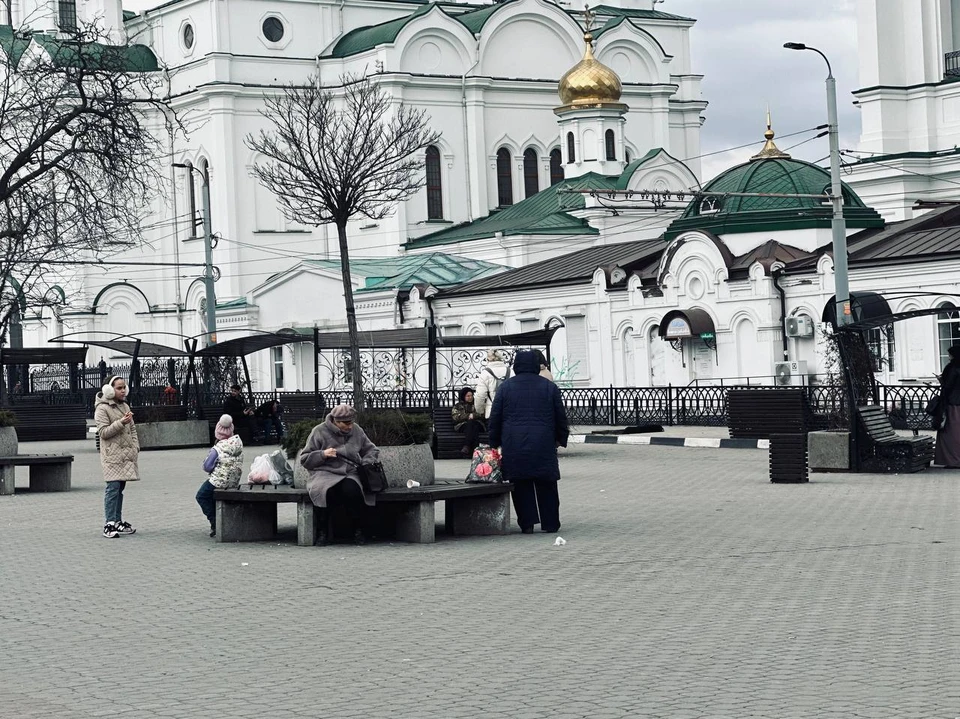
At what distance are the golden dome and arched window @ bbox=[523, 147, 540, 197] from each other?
24.3ft

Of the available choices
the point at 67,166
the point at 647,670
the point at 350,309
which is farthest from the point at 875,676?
the point at 350,309

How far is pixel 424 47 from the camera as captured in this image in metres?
64.5

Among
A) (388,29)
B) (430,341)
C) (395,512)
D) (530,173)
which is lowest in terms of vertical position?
(395,512)

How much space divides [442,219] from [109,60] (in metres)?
→ 36.4

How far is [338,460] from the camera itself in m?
14.1

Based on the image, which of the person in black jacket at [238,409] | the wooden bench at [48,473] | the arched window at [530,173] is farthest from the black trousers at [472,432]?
the arched window at [530,173]

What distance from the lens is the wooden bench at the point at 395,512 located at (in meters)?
14.2

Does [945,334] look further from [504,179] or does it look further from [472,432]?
[504,179]

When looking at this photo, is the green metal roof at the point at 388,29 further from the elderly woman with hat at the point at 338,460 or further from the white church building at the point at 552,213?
the elderly woman with hat at the point at 338,460

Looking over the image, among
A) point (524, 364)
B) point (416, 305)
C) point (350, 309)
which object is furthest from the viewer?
point (416, 305)

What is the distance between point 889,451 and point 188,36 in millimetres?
50326

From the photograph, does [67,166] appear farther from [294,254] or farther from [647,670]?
[294,254]

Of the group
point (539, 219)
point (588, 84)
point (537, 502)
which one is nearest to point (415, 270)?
point (539, 219)

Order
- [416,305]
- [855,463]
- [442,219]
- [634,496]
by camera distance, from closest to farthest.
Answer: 1. [634,496]
2. [855,463]
3. [416,305]
4. [442,219]
